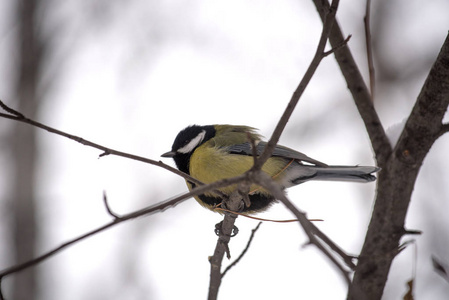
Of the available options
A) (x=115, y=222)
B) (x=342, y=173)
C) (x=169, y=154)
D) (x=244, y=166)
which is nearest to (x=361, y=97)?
(x=342, y=173)

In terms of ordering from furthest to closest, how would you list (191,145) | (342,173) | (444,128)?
(191,145) → (342,173) → (444,128)

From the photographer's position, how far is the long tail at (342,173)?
3186mm

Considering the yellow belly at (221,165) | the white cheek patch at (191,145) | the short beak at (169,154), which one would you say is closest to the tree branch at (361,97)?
the yellow belly at (221,165)

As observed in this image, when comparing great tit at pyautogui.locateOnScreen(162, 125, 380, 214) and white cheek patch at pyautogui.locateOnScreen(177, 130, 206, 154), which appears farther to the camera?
white cheek patch at pyautogui.locateOnScreen(177, 130, 206, 154)

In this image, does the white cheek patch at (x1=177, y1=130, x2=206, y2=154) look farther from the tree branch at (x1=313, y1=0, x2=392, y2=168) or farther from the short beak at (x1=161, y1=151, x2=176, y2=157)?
the tree branch at (x1=313, y1=0, x2=392, y2=168)

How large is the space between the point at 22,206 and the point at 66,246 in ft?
16.2

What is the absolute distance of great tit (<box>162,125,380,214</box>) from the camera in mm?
3297

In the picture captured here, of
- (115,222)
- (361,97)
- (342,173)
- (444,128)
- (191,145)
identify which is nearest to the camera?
(115,222)

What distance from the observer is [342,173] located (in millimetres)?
3330

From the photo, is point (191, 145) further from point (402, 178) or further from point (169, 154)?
point (402, 178)

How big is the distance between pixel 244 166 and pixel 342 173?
0.66 meters

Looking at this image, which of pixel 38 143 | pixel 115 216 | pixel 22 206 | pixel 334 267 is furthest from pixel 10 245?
pixel 334 267

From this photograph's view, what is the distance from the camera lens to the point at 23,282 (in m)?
5.46

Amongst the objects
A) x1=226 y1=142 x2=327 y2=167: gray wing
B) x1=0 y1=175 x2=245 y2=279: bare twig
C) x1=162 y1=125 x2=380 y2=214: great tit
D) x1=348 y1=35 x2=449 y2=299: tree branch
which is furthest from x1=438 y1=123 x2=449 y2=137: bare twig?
x1=226 y1=142 x2=327 y2=167: gray wing
